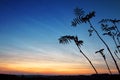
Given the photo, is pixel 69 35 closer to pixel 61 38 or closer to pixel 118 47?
pixel 61 38

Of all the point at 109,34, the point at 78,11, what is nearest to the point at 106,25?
the point at 109,34

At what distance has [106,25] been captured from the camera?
88.9ft

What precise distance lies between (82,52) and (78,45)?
1.98 meters

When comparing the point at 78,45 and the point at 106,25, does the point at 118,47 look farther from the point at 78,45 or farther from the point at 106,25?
the point at 78,45

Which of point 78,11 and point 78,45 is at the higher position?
point 78,11

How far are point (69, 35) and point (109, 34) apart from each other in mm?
6762

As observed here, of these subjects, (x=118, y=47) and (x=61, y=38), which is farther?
(x=118, y=47)

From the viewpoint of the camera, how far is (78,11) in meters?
24.4
